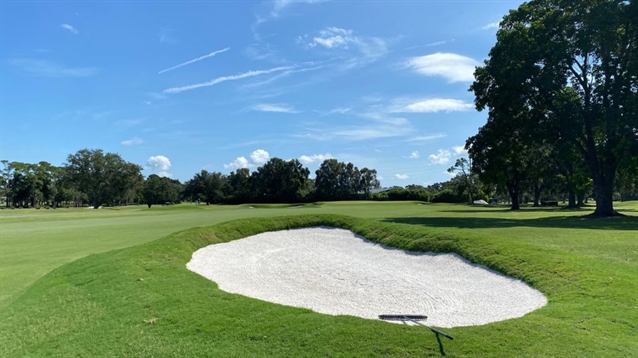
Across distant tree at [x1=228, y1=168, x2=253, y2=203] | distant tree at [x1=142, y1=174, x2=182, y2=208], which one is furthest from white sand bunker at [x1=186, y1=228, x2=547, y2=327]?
distant tree at [x1=142, y1=174, x2=182, y2=208]

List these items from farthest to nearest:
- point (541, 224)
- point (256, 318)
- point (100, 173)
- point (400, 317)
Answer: point (100, 173)
point (541, 224)
point (400, 317)
point (256, 318)

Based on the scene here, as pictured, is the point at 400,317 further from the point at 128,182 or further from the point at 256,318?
the point at 128,182

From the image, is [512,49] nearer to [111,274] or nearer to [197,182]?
[111,274]

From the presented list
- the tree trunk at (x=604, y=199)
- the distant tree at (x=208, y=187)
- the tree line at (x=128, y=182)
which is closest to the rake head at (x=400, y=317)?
the tree trunk at (x=604, y=199)

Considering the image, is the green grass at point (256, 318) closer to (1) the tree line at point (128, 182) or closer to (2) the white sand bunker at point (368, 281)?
(2) the white sand bunker at point (368, 281)

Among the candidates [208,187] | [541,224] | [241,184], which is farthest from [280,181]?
[541,224]

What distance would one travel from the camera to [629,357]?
5.00 m

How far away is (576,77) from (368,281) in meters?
30.3

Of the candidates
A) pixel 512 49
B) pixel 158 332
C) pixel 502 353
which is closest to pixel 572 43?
pixel 512 49

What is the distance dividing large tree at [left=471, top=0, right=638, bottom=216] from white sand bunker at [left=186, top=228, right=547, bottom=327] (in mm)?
21070

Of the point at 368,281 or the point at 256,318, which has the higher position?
the point at 256,318

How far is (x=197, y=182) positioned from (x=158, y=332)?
12836 cm

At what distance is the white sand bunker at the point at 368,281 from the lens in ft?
27.0

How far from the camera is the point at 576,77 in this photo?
32.1m
